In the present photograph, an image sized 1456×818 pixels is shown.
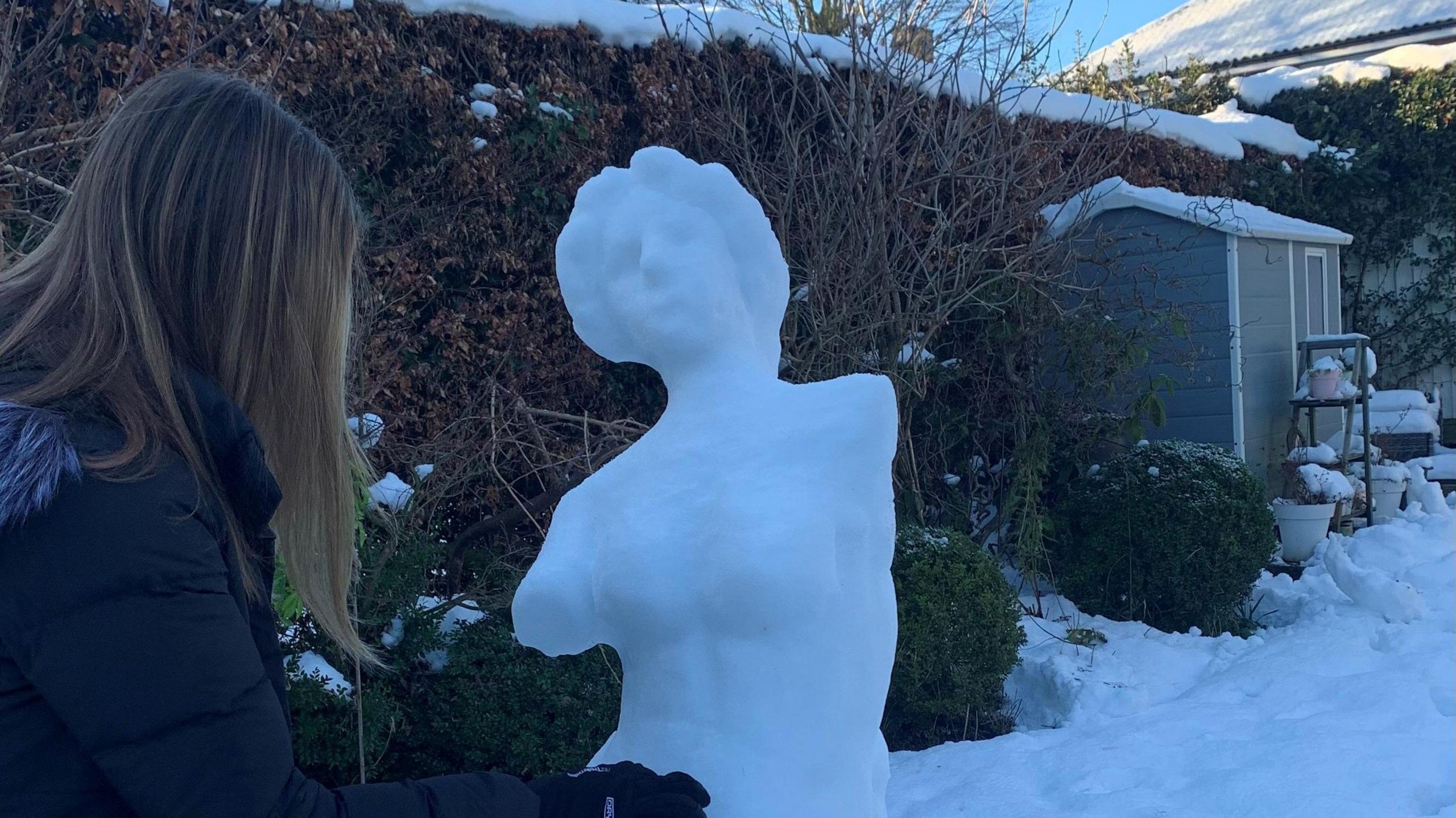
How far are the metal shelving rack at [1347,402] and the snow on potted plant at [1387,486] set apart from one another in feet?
0.60

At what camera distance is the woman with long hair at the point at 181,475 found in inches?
38.4

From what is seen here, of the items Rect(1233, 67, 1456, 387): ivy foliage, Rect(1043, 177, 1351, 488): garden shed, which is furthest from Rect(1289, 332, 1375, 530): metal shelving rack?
Rect(1233, 67, 1456, 387): ivy foliage

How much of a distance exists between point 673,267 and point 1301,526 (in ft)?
21.9

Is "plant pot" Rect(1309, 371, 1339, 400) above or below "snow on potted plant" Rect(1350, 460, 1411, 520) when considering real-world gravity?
above

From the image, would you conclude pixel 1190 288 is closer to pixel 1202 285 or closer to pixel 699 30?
pixel 1202 285

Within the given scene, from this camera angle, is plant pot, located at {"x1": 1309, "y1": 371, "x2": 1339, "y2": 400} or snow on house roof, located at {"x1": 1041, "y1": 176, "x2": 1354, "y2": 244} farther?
plant pot, located at {"x1": 1309, "y1": 371, "x2": 1339, "y2": 400}

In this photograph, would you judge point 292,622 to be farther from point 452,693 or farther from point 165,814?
point 165,814

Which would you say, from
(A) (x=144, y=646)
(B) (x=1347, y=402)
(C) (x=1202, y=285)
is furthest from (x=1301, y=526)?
(A) (x=144, y=646)

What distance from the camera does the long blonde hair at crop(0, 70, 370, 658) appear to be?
3.68 ft

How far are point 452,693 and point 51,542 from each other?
2.93 metres

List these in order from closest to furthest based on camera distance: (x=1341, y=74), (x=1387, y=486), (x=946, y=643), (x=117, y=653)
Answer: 1. (x=117, y=653)
2. (x=946, y=643)
3. (x=1387, y=486)
4. (x=1341, y=74)

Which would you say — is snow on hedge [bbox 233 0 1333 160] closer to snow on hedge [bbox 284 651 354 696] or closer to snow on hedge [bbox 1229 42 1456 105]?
snow on hedge [bbox 284 651 354 696]

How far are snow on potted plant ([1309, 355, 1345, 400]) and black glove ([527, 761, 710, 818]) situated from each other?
25.1 ft

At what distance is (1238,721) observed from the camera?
4328 mm
